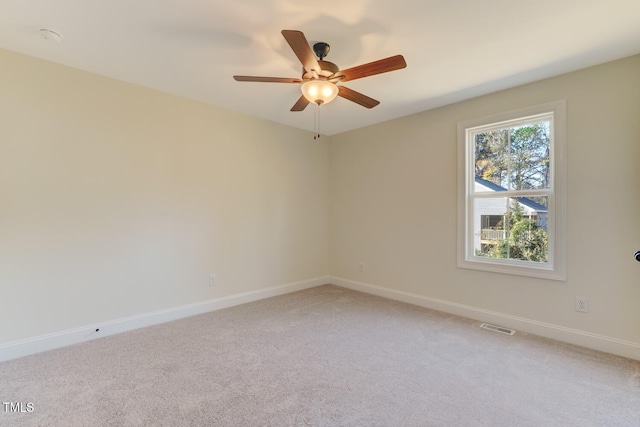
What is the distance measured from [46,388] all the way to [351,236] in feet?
11.4

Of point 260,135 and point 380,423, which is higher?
point 260,135

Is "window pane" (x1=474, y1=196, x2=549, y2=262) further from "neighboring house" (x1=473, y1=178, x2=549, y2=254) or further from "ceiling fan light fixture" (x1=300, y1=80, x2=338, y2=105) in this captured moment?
"ceiling fan light fixture" (x1=300, y1=80, x2=338, y2=105)

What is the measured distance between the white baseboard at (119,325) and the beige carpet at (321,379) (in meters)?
0.10

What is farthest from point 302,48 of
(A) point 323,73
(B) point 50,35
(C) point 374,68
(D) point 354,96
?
(B) point 50,35

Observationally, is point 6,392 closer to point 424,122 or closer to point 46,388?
point 46,388

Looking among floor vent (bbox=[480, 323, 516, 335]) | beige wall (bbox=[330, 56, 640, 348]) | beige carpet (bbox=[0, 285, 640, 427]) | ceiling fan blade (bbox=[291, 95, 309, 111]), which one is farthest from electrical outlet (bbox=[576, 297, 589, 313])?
ceiling fan blade (bbox=[291, 95, 309, 111])

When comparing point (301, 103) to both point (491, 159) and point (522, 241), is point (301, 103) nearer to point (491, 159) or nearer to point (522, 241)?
point (491, 159)

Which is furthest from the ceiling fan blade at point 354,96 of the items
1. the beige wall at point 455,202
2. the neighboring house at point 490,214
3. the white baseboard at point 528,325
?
the white baseboard at point 528,325

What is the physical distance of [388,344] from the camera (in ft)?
8.48

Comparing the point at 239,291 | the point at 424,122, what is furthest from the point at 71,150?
the point at 424,122

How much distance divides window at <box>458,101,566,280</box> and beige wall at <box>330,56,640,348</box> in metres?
0.08

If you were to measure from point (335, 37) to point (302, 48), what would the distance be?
547mm

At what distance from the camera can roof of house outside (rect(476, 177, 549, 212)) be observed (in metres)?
2.85

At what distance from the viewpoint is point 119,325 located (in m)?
2.81
